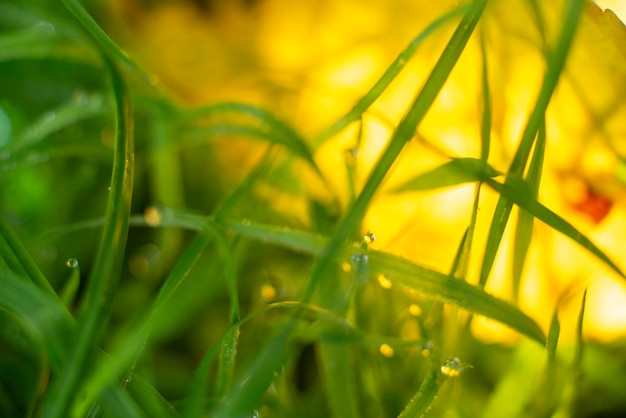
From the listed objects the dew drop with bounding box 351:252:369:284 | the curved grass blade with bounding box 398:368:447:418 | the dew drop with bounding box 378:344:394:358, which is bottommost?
the curved grass blade with bounding box 398:368:447:418

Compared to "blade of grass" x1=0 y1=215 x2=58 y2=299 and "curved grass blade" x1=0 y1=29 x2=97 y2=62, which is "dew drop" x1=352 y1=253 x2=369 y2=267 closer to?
"blade of grass" x1=0 y1=215 x2=58 y2=299

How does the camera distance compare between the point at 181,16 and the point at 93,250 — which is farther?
the point at 181,16

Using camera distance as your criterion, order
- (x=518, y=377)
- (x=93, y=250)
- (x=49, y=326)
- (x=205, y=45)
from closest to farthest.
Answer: (x=49, y=326)
(x=518, y=377)
(x=93, y=250)
(x=205, y=45)

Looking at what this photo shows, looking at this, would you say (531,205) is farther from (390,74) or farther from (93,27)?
(93,27)

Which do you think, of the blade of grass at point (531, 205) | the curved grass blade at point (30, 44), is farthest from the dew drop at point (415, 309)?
the curved grass blade at point (30, 44)

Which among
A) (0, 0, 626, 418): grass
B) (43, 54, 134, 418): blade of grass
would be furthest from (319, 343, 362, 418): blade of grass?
(43, 54, 134, 418): blade of grass

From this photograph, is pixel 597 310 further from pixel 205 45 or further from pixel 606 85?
pixel 205 45

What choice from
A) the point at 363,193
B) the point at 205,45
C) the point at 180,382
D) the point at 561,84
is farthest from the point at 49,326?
the point at 205,45

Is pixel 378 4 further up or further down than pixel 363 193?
further up

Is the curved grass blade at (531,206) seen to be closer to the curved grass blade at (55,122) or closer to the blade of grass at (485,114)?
the blade of grass at (485,114)
